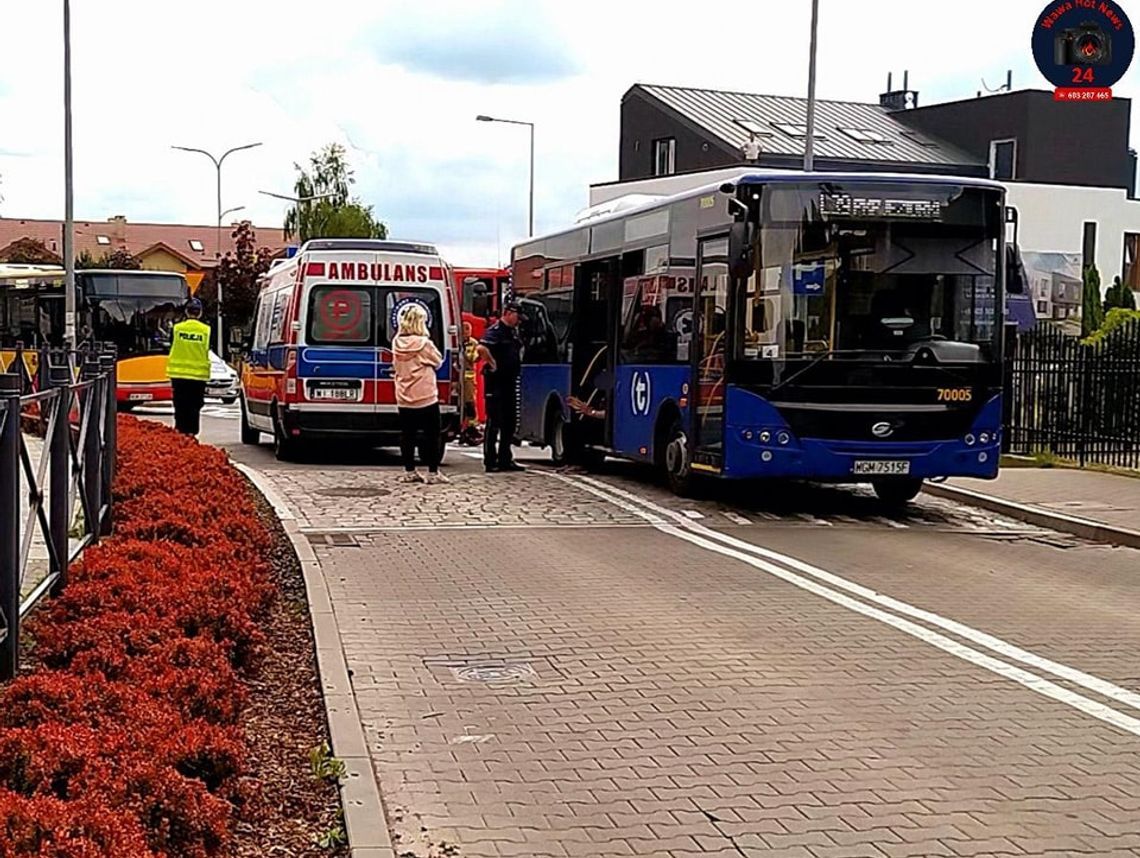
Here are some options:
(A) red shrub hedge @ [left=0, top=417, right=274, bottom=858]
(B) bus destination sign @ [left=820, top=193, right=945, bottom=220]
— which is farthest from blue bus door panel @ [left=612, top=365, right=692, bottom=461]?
(A) red shrub hedge @ [left=0, top=417, right=274, bottom=858]

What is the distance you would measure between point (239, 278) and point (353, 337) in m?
51.2

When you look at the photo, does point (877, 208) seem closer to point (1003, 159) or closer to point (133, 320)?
point (133, 320)

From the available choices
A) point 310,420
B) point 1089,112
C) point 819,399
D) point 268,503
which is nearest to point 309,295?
point 310,420

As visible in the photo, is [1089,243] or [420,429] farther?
[1089,243]

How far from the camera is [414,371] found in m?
16.9

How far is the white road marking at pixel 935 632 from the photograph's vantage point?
7793mm

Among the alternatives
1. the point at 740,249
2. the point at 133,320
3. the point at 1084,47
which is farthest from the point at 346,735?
the point at 133,320

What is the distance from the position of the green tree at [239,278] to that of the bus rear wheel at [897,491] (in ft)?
177

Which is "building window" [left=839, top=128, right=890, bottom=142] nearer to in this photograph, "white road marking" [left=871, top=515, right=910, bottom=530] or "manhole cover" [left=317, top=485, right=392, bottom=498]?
"manhole cover" [left=317, top=485, right=392, bottom=498]

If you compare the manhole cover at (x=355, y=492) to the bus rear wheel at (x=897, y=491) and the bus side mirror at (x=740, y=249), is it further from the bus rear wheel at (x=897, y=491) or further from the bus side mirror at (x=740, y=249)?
the bus rear wheel at (x=897, y=491)

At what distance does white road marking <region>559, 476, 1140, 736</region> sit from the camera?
7.79m

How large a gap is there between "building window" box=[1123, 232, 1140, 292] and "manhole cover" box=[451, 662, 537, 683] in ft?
163

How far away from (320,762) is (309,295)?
46.0 feet

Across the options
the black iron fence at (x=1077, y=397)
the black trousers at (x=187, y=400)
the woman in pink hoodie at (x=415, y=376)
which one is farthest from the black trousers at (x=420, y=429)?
the black iron fence at (x=1077, y=397)
